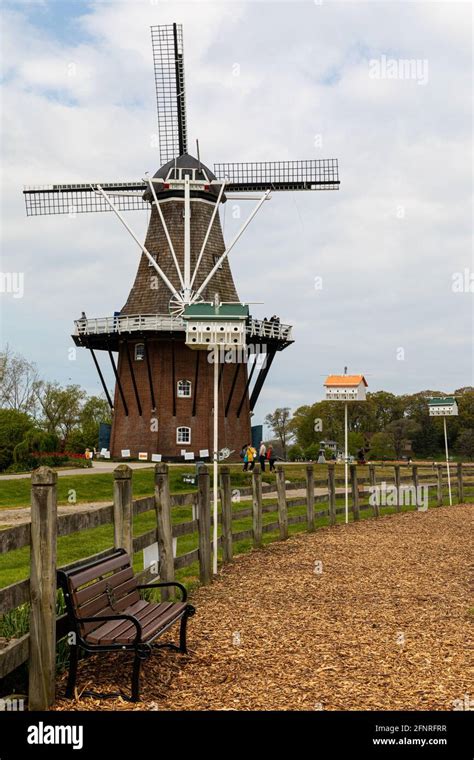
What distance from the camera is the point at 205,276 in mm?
36375

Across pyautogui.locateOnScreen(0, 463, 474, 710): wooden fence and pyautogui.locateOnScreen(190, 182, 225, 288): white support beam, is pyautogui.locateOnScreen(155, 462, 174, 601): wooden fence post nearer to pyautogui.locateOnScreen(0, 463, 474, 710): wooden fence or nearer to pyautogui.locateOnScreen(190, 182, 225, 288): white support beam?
→ pyautogui.locateOnScreen(0, 463, 474, 710): wooden fence

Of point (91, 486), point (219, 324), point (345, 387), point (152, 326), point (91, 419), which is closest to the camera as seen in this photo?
point (219, 324)

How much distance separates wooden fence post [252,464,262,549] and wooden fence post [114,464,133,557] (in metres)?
5.27

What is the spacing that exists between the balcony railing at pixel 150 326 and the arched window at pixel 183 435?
14.9 feet

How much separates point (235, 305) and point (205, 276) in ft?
81.7

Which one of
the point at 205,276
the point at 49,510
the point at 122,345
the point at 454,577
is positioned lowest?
the point at 454,577

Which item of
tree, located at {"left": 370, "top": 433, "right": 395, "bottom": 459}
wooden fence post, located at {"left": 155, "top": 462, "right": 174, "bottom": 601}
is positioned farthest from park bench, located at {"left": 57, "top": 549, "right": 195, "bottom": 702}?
tree, located at {"left": 370, "top": 433, "right": 395, "bottom": 459}

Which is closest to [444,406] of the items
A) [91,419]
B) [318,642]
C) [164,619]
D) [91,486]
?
[91,486]

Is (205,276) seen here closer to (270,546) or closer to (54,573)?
(270,546)

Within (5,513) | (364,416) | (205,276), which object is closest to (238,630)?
(5,513)

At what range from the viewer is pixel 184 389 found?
36688 millimetres

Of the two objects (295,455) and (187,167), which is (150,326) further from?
(295,455)

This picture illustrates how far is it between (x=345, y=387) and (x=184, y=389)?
18.3m

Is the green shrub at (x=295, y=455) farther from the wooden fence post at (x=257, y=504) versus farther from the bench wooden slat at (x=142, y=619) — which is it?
the bench wooden slat at (x=142, y=619)
